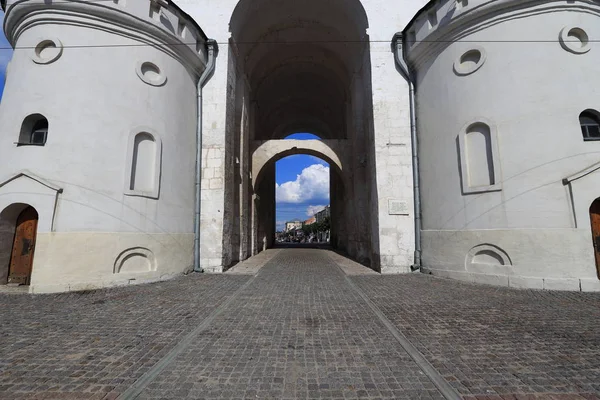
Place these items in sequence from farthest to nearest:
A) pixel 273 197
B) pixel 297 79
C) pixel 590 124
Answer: pixel 273 197, pixel 297 79, pixel 590 124

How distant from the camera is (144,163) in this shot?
855cm

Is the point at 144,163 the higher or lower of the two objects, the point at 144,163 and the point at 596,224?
the higher

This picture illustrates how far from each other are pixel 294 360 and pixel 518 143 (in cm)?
756

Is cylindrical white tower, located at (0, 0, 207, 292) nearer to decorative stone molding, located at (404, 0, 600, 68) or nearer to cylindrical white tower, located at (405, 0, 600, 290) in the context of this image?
decorative stone molding, located at (404, 0, 600, 68)

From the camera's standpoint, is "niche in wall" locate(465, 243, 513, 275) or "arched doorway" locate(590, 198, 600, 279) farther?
"niche in wall" locate(465, 243, 513, 275)

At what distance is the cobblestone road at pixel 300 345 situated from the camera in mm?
2830

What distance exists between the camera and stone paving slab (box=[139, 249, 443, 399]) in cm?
279

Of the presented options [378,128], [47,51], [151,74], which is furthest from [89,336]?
[378,128]

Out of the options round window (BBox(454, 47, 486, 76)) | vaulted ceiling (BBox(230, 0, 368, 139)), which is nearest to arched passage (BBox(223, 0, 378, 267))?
vaulted ceiling (BBox(230, 0, 368, 139))

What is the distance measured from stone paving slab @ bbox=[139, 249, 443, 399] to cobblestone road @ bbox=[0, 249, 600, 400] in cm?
2

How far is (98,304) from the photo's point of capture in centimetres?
587

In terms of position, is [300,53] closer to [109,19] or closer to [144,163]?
[109,19]

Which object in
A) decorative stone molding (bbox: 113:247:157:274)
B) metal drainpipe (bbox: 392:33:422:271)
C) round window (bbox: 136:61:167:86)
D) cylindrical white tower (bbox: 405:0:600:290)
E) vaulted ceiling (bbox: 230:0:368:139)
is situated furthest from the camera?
vaulted ceiling (bbox: 230:0:368:139)

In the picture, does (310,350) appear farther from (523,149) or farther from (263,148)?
(263,148)
